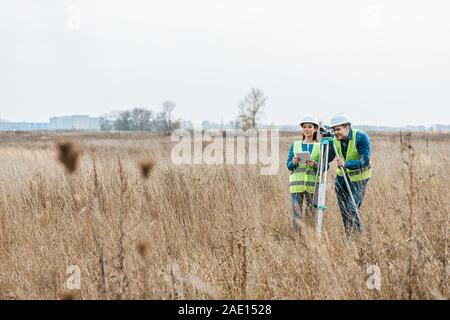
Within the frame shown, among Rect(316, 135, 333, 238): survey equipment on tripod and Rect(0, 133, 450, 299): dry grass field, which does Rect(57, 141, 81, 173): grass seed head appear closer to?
Rect(0, 133, 450, 299): dry grass field

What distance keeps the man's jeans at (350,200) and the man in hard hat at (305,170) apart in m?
0.34

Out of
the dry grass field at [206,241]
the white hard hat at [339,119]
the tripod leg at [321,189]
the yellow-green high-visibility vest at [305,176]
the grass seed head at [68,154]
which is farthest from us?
the yellow-green high-visibility vest at [305,176]

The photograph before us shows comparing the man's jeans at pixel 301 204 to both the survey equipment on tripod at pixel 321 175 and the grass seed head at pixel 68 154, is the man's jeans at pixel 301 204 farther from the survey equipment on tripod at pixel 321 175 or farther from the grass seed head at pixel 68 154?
the grass seed head at pixel 68 154

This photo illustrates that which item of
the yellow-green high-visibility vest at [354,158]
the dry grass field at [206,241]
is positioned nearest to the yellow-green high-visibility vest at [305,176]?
the yellow-green high-visibility vest at [354,158]

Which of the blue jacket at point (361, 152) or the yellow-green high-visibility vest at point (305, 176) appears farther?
the yellow-green high-visibility vest at point (305, 176)

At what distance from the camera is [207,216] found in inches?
172

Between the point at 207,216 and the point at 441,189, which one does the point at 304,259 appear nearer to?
the point at 207,216

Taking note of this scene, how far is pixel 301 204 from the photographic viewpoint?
3.95 m

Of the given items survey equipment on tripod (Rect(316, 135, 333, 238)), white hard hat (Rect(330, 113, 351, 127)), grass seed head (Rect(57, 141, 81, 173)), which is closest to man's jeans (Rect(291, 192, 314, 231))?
survey equipment on tripod (Rect(316, 135, 333, 238))

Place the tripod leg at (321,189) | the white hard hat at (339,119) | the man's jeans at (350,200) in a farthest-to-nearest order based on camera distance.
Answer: the man's jeans at (350,200), the white hard hat at (339,119), the tripod leg at (321,189)

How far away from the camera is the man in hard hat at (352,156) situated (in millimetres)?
3633

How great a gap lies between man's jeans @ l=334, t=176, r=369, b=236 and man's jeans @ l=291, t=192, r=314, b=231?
1.10ft

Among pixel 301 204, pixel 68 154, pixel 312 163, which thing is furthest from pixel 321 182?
pixel 68 154

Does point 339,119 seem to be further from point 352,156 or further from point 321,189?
point 321,189
